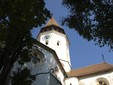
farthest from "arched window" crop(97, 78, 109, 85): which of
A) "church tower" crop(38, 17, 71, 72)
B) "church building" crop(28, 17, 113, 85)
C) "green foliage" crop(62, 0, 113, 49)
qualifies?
"green foliage" crop(62, 0, 113, 49)

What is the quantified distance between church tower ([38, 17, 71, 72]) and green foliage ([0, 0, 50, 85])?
23.9 meters

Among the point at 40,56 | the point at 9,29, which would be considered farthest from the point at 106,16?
the point at 40,56

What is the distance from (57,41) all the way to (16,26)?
1027 inches

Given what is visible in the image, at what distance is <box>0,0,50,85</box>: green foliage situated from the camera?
905cm

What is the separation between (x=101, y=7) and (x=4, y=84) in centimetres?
590

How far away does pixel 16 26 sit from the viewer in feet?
31.8

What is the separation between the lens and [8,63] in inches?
349

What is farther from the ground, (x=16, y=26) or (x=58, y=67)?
(x=58, y=67)

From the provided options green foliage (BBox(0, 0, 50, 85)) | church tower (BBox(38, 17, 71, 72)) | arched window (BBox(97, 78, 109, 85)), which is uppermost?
church tower (BBox(38, 17, 71, 72))

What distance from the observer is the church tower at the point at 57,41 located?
34344 millimetres

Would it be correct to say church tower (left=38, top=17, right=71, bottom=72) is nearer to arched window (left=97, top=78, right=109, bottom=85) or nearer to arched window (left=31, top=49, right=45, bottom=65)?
arched window (left=97, top=78, right=109, bottom=85)

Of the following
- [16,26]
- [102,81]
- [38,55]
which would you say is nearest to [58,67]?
[38,55]

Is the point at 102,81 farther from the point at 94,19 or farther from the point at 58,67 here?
the point at 94,19

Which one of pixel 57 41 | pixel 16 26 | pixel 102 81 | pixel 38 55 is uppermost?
pixel 57 41
